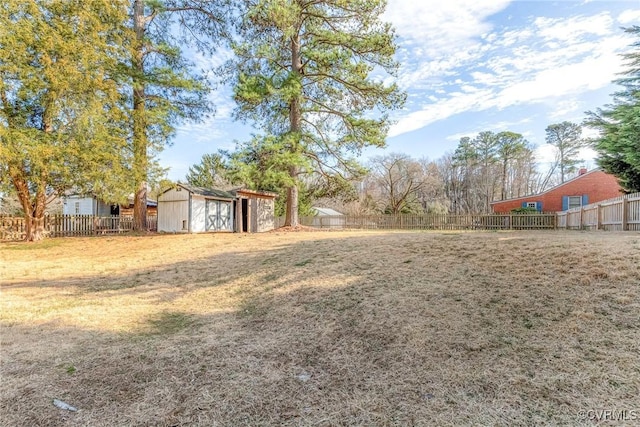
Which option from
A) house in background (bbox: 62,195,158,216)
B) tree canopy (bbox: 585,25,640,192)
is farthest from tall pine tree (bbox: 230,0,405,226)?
house in background (bbox: 62,195,158,216)

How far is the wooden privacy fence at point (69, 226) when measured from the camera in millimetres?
14953

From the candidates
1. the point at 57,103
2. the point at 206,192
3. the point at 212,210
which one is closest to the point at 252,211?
the point at 212,210

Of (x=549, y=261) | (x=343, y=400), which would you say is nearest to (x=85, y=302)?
(x=343, y=400)

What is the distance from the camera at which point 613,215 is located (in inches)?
387

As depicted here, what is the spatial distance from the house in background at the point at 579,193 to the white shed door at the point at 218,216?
20.3 metres

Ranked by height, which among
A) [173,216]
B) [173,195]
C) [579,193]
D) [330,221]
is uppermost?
[579,193]

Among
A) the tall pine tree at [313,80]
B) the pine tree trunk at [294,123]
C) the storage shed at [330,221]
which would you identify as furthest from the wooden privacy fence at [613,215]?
the storage shed at [330,221]

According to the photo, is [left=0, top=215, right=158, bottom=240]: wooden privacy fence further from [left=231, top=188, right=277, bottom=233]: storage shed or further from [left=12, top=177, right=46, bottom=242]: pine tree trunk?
[left=231, top=188, right=277, bottom=233]: storage shed

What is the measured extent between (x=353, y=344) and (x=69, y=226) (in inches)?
721

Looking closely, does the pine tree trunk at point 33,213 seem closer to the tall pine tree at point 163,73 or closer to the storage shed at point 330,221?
the tall pine tree at point 163,73

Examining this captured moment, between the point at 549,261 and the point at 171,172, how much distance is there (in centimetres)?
1512

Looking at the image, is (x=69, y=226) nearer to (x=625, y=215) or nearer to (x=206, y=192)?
(x=206, y=192)

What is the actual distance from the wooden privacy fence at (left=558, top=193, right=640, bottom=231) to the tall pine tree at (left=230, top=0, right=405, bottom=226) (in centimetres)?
834

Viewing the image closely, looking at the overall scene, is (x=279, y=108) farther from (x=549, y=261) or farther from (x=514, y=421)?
(x=514, y=421)
